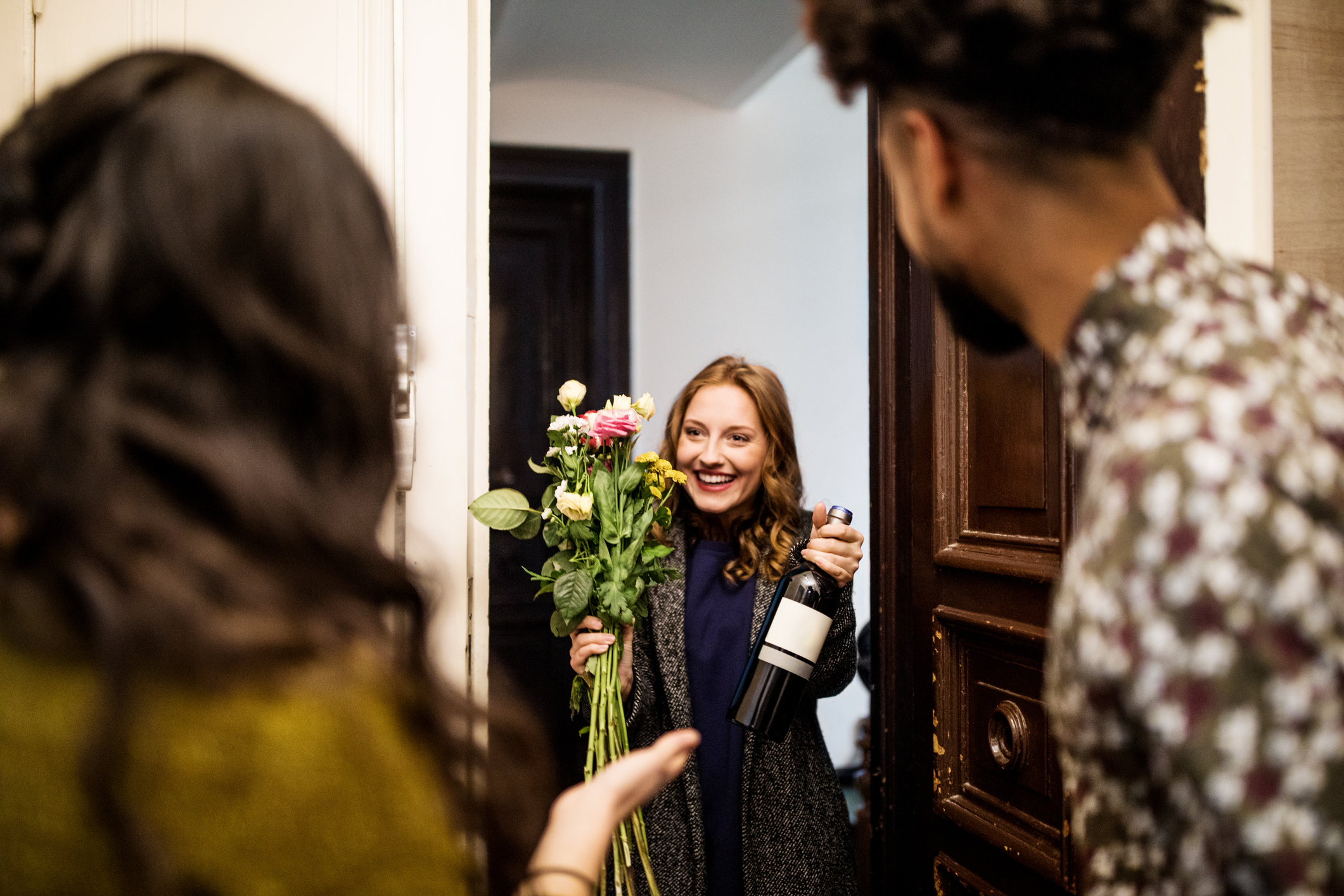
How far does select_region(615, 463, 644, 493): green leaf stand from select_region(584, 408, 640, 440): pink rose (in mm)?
53

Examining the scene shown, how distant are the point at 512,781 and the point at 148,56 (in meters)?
0.46

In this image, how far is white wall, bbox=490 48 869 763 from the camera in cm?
331

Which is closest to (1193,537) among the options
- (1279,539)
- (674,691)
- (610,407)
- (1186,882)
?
(1279,539)

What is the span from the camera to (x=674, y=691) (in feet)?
5.32

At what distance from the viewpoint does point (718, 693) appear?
5.49 ft

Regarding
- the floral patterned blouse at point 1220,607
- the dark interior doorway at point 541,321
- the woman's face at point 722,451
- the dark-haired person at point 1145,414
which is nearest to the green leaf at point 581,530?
the woman's face at point 722,451

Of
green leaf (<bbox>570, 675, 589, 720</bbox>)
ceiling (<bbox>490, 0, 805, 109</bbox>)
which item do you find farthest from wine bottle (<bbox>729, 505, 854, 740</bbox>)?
ceiling (<bbox>490, 0, 805, 109</bbox>)

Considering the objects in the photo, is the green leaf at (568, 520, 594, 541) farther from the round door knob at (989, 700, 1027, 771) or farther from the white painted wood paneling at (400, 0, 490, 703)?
the round door knob at (989, 700, 1027, 771)

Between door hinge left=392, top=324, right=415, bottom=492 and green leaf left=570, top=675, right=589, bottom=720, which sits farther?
green leaf left=570, top=675, right=589, bottom=720

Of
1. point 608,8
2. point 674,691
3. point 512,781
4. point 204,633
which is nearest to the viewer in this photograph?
point 204,633

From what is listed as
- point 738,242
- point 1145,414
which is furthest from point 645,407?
point 738,242

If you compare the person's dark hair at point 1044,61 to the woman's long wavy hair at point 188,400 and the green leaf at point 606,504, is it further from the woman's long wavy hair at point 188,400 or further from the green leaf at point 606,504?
the green leaf at point 606,504

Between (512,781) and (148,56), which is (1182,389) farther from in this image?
(148,56)

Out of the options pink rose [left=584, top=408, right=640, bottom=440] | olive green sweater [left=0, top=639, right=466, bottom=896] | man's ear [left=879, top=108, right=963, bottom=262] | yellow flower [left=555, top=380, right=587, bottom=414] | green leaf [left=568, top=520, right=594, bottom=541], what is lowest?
olive green sweater [left=0, top=639, right=466, bottom=896]
